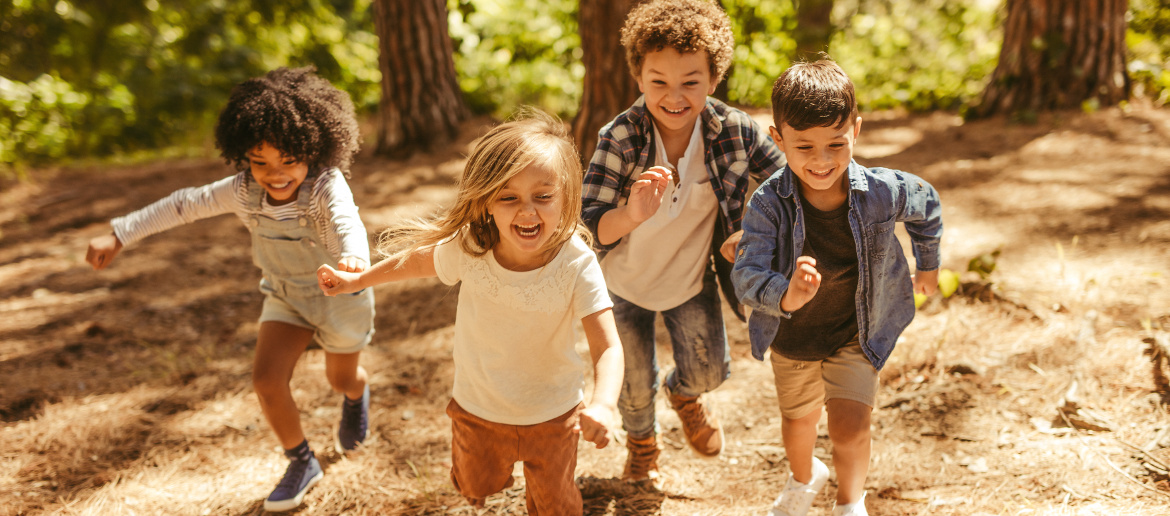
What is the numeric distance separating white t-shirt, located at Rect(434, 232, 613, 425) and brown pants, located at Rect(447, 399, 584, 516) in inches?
1.5

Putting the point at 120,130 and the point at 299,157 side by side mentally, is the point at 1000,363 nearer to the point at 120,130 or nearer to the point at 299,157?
the point at 299,157

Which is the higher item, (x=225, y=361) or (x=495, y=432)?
(x=495, y=432)

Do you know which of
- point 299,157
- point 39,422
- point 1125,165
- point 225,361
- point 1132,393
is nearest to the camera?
point 299,157

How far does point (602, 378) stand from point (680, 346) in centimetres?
84

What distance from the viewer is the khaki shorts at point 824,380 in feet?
7.73

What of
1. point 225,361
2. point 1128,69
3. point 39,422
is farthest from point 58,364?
point 1128,69

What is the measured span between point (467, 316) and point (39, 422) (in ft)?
9.81

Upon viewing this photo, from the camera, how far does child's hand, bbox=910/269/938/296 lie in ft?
7.81

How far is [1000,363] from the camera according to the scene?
3.50m

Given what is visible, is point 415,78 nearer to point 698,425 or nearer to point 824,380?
point 698,425

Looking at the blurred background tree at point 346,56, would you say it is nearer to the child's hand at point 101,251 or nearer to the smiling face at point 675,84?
the smiling face at point 675,84

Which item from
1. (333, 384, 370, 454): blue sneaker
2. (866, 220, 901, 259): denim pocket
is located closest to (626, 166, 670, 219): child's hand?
(866, 220, 901, 259): denim pocket

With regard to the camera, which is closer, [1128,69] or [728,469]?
[728,469]

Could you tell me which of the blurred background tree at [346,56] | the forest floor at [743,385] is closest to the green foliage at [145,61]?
the blurred background tree at [346,56]
